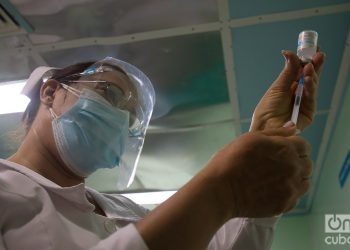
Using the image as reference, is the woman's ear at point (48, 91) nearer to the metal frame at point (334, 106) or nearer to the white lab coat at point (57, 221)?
the white lab coat at point (57, 221)

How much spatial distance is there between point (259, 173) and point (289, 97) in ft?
1.31

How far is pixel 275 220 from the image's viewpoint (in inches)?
38.2

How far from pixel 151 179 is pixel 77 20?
1.96 metres

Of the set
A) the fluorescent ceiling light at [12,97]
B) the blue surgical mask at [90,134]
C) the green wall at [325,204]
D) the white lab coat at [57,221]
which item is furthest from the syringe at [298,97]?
the fluorescent ceiling light at [12,97]

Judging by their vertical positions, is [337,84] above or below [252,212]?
above

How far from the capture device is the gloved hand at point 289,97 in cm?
94

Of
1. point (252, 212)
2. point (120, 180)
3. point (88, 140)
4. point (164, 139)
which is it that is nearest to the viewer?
point (252, 212)

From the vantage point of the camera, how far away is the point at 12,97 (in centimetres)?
235

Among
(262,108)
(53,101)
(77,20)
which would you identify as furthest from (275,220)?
(77,20)

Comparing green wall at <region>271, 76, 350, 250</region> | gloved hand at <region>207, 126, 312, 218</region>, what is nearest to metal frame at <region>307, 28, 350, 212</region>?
green wall at <region>271, 76, 350, 250</region>

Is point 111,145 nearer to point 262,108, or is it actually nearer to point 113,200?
point 113,200

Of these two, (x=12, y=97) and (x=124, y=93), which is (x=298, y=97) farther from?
(x=12, y=97)
